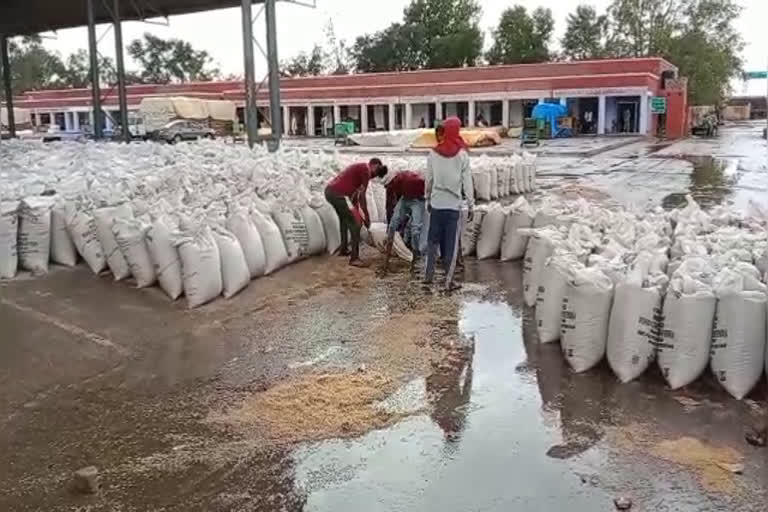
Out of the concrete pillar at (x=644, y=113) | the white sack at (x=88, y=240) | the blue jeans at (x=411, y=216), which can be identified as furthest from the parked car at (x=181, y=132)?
the blue jeans at (x=411, y=216)

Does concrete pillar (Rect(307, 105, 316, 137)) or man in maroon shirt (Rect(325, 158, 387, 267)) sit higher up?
concrete pillar (Rect(307, 105, 316, 137))

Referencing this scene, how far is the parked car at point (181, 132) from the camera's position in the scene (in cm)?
2941

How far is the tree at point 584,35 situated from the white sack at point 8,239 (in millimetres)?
49967

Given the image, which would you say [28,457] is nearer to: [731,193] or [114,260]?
[114,260]

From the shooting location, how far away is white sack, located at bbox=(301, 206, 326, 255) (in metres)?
7.27

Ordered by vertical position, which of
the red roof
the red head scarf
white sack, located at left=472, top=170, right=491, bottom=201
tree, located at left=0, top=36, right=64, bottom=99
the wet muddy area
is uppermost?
tree, located at left=0, top=36, right=64, bottom=99

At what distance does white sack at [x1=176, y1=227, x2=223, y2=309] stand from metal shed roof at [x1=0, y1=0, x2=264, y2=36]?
11.8m

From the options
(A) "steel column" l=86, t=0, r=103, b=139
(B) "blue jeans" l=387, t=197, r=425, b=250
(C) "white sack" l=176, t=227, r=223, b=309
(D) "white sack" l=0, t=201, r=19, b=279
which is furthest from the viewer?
(A) "steel column" l=86, t=0, r=103, b=139

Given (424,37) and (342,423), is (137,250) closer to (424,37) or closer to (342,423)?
(342,423)

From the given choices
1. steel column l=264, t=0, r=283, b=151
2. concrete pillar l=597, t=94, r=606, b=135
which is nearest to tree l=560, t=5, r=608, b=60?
concrete pillar l=597, t=94, r=606, b=135

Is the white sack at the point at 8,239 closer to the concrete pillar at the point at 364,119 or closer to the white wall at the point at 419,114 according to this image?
the white wall at the point at 419,114

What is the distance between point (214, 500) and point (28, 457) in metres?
1.04

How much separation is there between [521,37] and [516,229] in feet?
Answer: 149

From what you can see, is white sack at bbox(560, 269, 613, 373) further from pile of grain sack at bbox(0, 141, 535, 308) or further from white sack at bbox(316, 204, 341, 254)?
white sack at bbox(316, 204, 341, 254)
